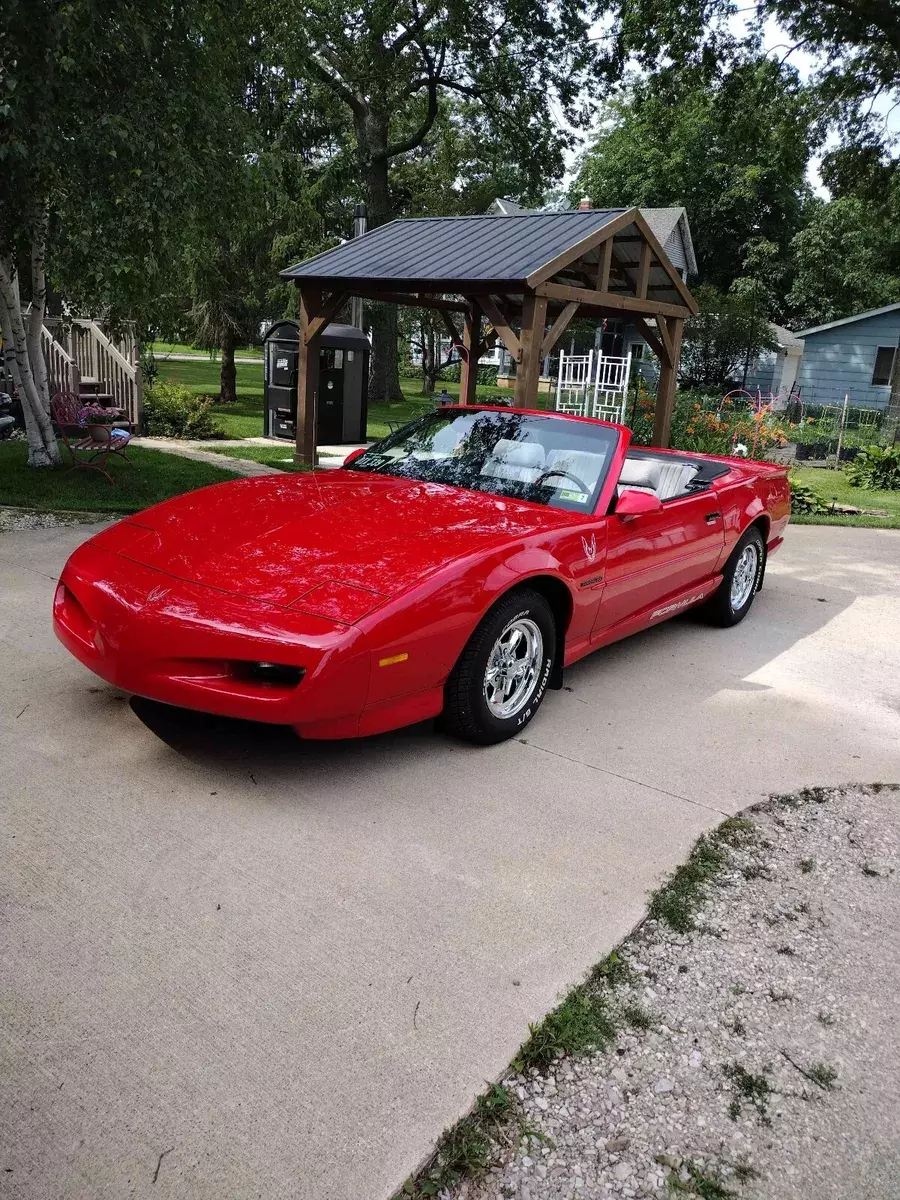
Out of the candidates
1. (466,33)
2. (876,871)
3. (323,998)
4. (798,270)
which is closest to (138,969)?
(323,998)

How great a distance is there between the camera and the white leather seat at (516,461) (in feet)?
15.5

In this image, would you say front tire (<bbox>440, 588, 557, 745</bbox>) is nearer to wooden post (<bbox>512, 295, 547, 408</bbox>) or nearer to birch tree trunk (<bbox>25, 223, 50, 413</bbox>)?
wooden post (<bbox>512, 295, 547, 408</bbox>)

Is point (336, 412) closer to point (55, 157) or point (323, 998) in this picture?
point (55, 157)

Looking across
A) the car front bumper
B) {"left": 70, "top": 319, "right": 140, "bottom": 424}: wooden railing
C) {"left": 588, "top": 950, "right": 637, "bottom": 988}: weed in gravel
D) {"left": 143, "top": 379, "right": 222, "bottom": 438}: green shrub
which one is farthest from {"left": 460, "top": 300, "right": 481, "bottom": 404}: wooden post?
{"left": 588, "top": 950, "right": 637, "bottom": 988}: weed in gravel

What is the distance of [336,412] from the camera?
14984mm

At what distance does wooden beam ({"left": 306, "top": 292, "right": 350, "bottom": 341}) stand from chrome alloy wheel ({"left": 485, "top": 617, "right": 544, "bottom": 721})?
7.64m

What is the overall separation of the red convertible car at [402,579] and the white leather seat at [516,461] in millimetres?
11

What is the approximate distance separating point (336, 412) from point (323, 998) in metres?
13.4

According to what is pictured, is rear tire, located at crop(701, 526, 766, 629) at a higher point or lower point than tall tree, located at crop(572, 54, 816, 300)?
lower

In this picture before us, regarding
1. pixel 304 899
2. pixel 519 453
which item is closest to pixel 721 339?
pixel 519 453

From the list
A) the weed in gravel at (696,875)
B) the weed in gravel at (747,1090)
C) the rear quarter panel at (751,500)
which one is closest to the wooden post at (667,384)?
the rear quarter panel at (751,500)

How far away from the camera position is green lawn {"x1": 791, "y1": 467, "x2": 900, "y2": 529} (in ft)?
35.9

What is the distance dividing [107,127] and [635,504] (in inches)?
217

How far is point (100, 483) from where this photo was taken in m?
9.18
